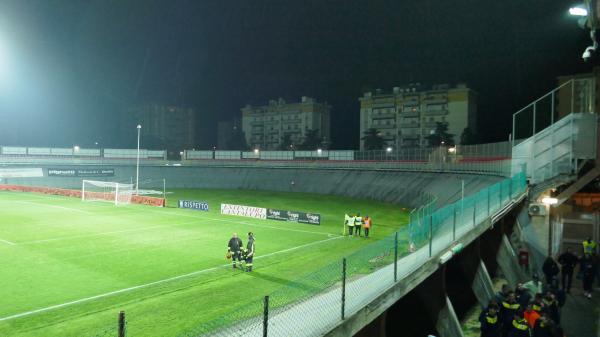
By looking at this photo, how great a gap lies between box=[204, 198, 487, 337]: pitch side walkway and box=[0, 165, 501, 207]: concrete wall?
941 inches

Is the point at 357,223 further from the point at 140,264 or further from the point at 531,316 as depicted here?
the point at 531,316

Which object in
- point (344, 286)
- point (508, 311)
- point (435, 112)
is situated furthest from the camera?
point (435, 112)

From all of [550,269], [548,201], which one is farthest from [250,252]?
[548,201]

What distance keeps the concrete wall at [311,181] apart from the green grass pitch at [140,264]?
277 inches

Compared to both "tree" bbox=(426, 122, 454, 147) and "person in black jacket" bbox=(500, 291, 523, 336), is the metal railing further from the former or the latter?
"tree" bbox=(426, 122, 454, 147)

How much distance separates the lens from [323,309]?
8.42 metres

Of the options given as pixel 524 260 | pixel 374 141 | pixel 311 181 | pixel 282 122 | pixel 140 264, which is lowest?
pixel 140 264

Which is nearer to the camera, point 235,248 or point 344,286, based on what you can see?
point 344,286

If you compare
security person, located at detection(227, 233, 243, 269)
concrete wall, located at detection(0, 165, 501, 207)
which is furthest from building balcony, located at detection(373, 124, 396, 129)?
security person, located at detection(227, 233, 243, 269)

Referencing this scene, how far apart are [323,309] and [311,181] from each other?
52.2 metres

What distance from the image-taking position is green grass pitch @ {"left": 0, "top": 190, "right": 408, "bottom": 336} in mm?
12078

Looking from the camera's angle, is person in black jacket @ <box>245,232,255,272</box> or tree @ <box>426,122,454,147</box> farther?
tree @ <box>426,122,454,147</box>

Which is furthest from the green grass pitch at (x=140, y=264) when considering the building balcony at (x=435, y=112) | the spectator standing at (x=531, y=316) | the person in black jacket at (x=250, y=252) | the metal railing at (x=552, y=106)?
the building balcony at (x=435, y=112)

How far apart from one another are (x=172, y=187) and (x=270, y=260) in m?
50.0
